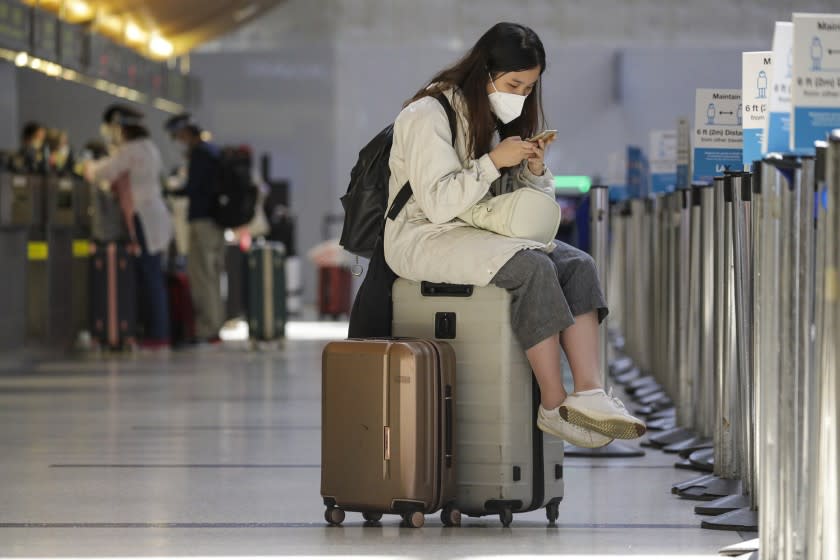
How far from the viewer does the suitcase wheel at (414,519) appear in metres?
3.94

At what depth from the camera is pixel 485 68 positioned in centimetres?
414

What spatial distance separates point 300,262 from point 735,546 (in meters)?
16.9

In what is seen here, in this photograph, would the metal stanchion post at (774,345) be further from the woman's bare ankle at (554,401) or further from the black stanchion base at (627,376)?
the black stanchion base at (627,376)

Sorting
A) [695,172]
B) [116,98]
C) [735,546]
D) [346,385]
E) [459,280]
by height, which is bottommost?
[735,546]

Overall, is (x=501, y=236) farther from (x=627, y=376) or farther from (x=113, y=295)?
(x=113, y=295)

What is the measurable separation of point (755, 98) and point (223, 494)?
6.35 ft

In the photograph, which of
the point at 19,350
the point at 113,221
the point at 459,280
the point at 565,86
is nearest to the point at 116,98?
the point at 113,221

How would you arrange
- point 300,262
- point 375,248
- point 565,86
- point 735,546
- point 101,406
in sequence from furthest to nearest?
1. point 300,262
2. point 565,86
3. point 101,406
4. point 375,248
5. point 735,546

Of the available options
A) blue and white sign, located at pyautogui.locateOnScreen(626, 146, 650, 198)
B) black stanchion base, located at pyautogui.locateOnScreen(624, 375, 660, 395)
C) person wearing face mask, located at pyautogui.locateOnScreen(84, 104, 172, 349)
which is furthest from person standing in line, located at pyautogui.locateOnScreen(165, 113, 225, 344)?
black stanchion base, located at pyautogui.locateOnScreen(624, 375, 660, 395)

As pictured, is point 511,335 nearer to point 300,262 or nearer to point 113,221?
point 113,221

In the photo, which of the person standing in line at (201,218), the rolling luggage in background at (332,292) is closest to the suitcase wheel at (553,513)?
the person standing in line at (201,218)

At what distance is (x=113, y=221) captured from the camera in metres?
11.1

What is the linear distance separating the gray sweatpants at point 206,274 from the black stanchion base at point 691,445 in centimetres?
657

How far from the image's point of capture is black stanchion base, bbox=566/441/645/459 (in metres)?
5.64
